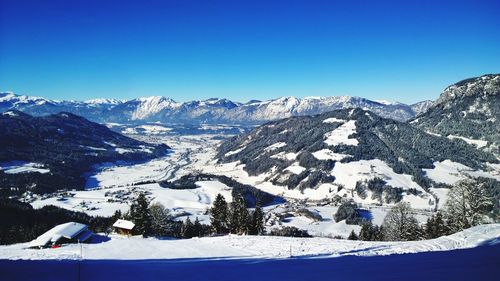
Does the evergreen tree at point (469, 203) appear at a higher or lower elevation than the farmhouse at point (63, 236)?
higher

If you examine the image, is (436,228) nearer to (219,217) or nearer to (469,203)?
(469,203)

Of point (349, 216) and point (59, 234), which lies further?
point (349, 216)

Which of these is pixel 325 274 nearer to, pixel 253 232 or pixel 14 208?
pixel 253 232

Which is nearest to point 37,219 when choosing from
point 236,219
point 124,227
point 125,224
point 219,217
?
point 125,224

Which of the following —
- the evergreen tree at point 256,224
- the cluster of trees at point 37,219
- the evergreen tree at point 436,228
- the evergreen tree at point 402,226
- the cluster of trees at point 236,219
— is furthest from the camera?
the cluster of trees at point 37,219

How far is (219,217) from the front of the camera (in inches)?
2699

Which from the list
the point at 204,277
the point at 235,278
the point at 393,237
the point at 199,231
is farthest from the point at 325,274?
the point at 199,231

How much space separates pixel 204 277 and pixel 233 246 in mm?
17905

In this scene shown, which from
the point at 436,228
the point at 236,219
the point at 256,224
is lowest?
the point at 436,228

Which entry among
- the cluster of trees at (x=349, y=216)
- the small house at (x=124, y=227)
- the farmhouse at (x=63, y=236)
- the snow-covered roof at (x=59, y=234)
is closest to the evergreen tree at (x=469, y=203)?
the small house at (x=124, y=227)

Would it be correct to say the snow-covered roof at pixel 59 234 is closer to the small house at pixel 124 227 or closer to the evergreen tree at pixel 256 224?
the small house at pixel 124 227

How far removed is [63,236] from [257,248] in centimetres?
3295

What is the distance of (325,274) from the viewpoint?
21.5 m

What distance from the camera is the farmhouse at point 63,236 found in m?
50.5
